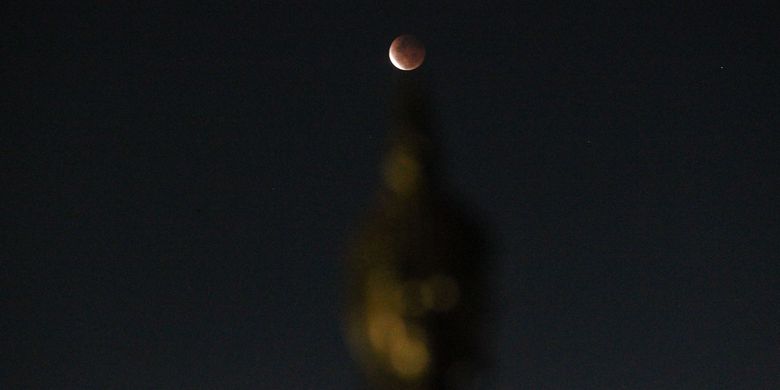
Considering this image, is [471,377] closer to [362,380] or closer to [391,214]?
[362,380]

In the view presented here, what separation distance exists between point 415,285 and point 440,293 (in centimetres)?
47

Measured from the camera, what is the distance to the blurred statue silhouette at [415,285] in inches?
683

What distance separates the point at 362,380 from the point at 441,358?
155cm

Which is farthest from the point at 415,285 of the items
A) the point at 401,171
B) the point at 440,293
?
the point at 401,171

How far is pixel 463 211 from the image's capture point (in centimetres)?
1862

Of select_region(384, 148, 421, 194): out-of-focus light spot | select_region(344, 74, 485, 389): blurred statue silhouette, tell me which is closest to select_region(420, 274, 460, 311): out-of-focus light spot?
select_region(344, 74, 485, 389): blurred statue silhouette

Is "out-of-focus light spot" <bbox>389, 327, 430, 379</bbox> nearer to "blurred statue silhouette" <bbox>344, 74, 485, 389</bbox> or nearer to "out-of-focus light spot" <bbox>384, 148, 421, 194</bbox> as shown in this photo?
"blurred statue silhouette" <bbox>344, 74, 485, 389</bbox>

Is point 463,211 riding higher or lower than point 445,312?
higher

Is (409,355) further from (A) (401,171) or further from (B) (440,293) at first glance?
(A) (401,171)

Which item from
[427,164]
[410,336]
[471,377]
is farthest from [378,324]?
[427,164]

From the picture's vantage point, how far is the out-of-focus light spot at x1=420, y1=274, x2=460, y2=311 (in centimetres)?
1750

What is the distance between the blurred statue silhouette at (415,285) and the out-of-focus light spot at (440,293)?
0.02 metres

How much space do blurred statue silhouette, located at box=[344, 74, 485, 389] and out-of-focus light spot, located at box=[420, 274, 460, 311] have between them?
2cm

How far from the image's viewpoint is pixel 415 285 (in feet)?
58.0
